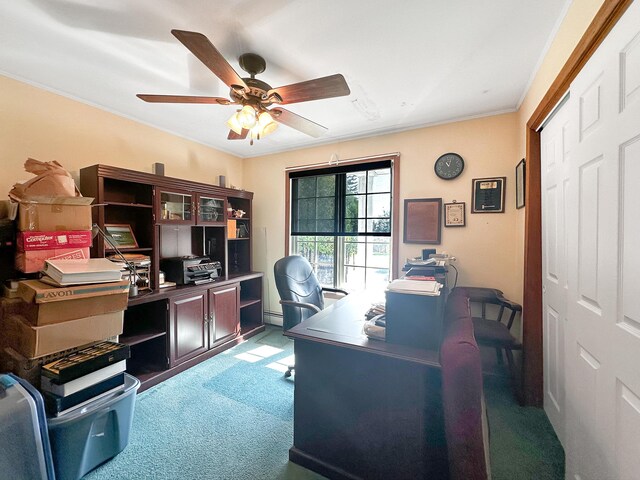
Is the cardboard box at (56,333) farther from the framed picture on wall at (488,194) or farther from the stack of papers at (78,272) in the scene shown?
the framed picture on wall at (488,194)

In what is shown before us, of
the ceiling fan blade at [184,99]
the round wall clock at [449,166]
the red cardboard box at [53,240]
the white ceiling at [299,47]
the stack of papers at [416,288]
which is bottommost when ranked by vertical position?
the stack of papers at [416,288]

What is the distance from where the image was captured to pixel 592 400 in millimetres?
1132

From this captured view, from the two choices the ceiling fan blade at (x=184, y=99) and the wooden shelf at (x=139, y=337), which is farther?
the wooden shelf at (x=139, y=337)

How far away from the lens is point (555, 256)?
175 cm

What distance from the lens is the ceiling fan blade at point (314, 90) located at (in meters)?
1.45

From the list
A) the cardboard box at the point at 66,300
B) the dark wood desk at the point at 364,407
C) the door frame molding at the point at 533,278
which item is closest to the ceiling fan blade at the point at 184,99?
the cardboard box at the point at 66,300

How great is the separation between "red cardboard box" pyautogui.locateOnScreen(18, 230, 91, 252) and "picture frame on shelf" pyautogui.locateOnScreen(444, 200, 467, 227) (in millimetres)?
3054

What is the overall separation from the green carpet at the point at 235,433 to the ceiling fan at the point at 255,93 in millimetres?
2113

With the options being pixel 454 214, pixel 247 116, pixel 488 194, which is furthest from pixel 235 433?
pixel 488 194

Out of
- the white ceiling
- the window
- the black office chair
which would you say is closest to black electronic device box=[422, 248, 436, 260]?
the window

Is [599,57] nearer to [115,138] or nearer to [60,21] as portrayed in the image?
[60,21]

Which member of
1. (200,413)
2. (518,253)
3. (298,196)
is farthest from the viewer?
(298,196)

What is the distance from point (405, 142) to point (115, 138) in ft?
9.90

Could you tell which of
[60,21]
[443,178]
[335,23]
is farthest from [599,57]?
[60,21]
